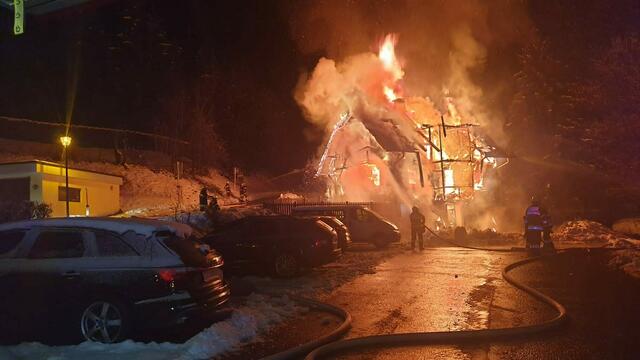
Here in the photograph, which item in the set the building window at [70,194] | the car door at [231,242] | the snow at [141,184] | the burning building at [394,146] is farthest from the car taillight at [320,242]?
the building window at [70,194]

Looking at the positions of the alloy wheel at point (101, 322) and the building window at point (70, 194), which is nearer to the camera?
the alloy wheel at point (101, 322)

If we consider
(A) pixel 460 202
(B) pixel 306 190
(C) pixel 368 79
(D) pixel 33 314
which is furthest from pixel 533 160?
(D) pixel 33 314

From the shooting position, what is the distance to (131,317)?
6.92 meters

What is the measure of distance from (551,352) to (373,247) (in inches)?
617

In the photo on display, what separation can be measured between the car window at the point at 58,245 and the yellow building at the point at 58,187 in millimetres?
19232

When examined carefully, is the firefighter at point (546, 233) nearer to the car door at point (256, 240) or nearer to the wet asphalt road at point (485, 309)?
the wet asphalt road at point (485, 309)

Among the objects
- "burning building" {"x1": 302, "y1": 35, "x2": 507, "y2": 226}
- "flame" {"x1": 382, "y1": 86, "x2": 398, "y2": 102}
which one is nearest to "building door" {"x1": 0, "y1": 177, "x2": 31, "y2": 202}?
"burning building" {"x1": 302, "y1": 35, "x2": 507, "y2": 226}

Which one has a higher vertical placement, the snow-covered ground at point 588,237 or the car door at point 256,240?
the car door at point 256,240

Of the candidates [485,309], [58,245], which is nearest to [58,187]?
[58,245]

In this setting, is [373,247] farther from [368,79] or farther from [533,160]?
[533,160]

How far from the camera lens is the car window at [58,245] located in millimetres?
7281

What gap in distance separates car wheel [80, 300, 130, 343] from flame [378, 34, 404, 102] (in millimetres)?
26504

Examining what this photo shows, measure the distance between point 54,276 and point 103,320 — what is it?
0.86m

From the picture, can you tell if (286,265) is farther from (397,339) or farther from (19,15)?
(19,15)
